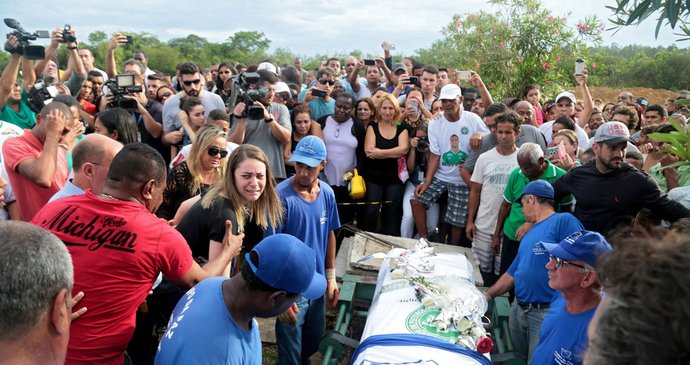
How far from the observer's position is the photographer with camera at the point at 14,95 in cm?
505

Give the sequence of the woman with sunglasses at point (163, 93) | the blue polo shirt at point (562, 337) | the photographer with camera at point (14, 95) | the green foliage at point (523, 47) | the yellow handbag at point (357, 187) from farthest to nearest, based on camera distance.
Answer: the green foliage at point (523, 47)
the woman with sunglasses at point (163, 93)
the yellow handbag at point (357, 187)
the photographer with camera at point (14, 95)
the blue polo shirt at point (562, 337)

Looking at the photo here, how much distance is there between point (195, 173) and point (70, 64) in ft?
18.0

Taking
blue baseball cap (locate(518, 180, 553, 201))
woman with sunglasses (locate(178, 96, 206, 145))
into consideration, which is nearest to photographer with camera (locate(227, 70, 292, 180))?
woman with sunglasses (locate(178, 96, 206, 145))

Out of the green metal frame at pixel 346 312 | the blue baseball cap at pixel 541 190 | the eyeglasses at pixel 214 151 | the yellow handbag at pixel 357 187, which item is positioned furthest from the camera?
the yellow handbag at pixel 357 187

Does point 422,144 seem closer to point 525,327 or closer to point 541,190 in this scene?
point 541,190

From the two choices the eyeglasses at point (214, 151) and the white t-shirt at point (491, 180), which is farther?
the white t-shirt at point (491, 180)

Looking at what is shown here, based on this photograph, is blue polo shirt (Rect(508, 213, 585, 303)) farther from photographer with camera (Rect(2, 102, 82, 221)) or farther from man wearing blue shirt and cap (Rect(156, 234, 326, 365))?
photographer with camera (Rect(2, 102, 82, 221))

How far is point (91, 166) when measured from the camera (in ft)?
10.3

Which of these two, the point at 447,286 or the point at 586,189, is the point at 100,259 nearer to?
the point at 447,286

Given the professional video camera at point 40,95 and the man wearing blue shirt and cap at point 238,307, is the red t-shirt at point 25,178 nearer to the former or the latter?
the professional video camera at point 40,95

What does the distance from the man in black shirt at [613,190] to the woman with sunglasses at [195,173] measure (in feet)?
9.34

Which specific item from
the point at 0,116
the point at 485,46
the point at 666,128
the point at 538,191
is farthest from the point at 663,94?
the point at 0,116

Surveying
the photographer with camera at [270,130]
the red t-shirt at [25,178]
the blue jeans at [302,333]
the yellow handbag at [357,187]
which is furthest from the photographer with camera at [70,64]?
the blue jeans at [302,333]

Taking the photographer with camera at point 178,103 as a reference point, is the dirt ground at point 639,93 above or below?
above
